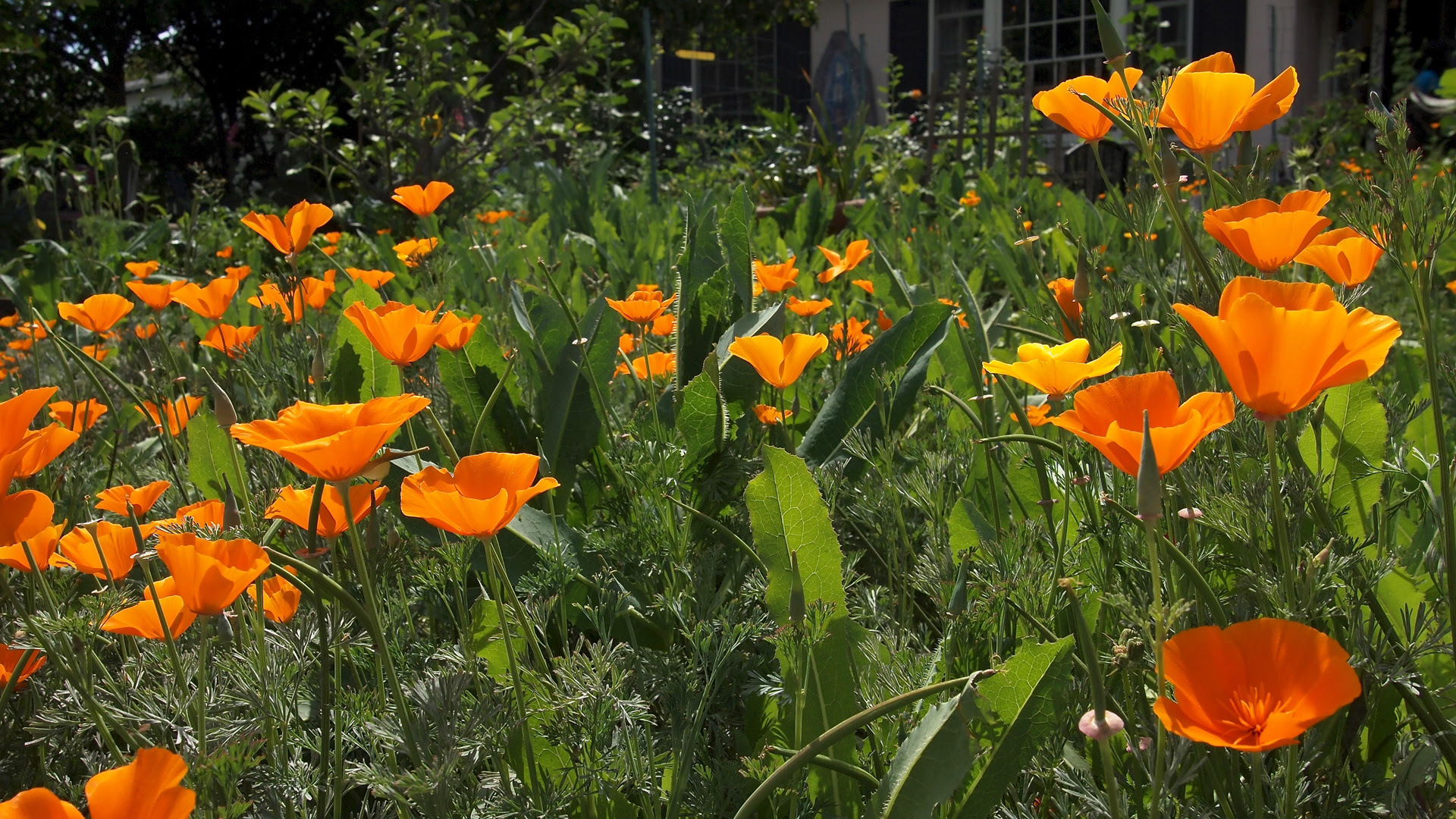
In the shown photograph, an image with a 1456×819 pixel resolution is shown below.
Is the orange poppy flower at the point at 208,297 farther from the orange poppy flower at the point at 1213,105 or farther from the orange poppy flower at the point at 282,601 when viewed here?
the orange poppy flower at the point at 1213,105

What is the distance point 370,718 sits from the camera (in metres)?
0.94

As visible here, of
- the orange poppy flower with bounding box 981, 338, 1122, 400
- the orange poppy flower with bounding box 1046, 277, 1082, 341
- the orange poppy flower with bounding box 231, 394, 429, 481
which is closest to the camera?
the orange poppy flower with bounding box 231, 394, 429, 481

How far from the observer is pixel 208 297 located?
1752mm

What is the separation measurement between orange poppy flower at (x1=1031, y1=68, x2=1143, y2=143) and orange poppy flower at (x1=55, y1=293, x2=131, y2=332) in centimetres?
149

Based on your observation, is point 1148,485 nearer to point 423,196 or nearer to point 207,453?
point 207,453

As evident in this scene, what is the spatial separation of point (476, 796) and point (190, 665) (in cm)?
→ 31

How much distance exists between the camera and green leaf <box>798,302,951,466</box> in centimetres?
158

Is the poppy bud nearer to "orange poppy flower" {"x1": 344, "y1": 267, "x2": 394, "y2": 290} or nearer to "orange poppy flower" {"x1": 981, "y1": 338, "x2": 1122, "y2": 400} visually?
"orange poppy flower" {"x1": 981, "y1": 338, "x2": 1122, "y2": 400}

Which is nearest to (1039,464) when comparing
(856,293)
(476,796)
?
(476,796)

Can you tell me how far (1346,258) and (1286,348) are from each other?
1.31ft

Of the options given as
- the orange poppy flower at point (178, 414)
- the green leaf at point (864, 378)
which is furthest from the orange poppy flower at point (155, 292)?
the green leaf at point (864, 378)

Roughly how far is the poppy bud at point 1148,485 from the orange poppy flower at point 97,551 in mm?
896

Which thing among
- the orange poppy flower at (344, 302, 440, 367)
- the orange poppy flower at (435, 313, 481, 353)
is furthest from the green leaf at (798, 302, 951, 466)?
the orange poppy flower at (344, 302, 440, 367)

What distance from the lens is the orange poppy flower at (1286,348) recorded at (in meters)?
0.66
